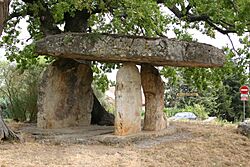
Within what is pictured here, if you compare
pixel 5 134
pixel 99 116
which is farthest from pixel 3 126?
pixel 99 116

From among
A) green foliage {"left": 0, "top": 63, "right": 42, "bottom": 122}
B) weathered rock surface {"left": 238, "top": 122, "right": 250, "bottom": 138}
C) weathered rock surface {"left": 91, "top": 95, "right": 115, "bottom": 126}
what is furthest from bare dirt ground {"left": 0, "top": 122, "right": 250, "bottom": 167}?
green foliage {"left": 0, "top": 63, "right": 42, "bottom": 122}

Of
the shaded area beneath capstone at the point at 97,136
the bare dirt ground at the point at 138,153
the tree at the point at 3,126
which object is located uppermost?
the tree at the point at 3,126

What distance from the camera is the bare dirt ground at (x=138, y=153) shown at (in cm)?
626

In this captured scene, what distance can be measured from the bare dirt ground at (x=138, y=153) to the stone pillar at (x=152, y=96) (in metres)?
0.65

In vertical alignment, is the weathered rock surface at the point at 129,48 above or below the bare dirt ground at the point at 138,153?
above

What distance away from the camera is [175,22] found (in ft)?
35.4

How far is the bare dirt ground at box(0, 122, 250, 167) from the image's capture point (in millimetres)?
6262

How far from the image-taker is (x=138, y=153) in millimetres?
7074

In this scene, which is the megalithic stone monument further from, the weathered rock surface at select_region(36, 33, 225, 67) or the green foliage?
the green foliage

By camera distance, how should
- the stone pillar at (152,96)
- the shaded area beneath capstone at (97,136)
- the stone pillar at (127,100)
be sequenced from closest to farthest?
the shaded area beneath capstone at (97,136), the stone pillar at (127,100), the stone pillar at (152,96)

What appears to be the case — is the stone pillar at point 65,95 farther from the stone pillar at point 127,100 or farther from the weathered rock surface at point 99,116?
the stone pillar at point 127,100

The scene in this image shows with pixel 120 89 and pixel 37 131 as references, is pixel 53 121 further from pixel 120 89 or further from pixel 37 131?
pixel 120 89

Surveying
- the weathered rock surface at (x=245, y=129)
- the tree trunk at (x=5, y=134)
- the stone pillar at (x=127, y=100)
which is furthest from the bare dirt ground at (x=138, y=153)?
the weathered rock surface at (x=245, y=129)

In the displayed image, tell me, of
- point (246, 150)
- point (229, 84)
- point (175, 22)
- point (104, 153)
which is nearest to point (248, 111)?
point (229, 84)
